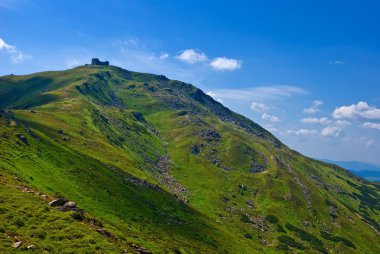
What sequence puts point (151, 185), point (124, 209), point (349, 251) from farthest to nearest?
point (349, 251) < point (151, 185) < point (124, 209)

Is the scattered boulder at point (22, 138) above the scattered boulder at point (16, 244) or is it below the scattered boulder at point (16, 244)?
above

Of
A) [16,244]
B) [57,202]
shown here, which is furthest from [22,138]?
[16,244]

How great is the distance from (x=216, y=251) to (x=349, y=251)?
358 feet

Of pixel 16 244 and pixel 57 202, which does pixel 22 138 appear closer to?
pixel 57 202

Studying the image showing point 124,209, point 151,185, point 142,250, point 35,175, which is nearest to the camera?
point 142,250

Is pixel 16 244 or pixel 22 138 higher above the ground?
pixel 22 138

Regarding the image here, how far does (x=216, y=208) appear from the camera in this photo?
191500 millimetres

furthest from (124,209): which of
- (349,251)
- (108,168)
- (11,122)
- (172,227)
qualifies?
(349,251)

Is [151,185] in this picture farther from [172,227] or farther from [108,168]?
[172,227]

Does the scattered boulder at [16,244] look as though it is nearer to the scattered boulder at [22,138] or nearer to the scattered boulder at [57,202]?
the scattered boulder at [57,202]

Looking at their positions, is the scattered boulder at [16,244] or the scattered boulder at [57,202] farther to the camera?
the scattered boulder at [57,202]

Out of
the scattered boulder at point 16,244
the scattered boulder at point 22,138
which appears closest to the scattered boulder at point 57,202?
the scattered boulder at point 16,244

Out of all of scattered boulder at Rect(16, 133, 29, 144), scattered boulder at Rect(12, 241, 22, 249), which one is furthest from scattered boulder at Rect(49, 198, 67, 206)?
scattered boulder at Rect(16, 133, 29, 144)

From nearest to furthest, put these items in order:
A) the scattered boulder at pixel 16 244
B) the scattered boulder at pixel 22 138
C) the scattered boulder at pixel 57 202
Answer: the scattered boulder at pixel 16 244
the scattered boulder at pixel 57 202
the scattered boulder at pixel 22 138
